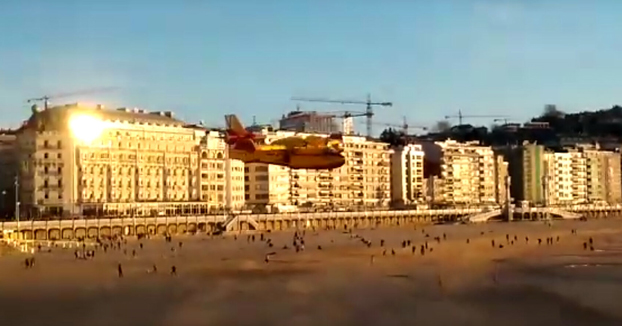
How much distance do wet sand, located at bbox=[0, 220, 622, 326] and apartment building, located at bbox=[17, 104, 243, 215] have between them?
3417 cm

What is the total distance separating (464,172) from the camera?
12988 centimetres

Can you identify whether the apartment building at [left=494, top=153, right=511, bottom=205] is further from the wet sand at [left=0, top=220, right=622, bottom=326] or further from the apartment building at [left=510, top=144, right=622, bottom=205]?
the wet sand at [left=0, top=220, right=622, bottom=326]

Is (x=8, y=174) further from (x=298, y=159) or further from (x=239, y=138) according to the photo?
(x=298, y=159)

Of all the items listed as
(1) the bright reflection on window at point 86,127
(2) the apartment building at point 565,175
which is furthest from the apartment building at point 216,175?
(2) the apartment building at point 565,175

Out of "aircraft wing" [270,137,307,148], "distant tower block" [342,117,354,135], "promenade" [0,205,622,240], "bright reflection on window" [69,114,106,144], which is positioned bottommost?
"promenade" [0,205,622,240]

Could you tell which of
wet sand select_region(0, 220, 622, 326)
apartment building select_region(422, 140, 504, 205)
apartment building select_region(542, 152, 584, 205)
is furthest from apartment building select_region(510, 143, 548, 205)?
wet sand select_region(0, 220, 622, 326)

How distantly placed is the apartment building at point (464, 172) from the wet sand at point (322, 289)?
81.8 metres

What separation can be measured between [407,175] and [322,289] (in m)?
93.6

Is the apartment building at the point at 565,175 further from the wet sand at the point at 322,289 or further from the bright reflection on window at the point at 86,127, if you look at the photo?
the wet sand at the point at 322,289

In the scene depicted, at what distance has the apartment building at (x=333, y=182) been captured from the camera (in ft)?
320

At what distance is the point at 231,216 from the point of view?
72.8m

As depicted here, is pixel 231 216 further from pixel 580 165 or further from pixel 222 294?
pixel 580 165

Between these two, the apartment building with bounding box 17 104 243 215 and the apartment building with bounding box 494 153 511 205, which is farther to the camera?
the apartment building with bounding box 494 153 511 205

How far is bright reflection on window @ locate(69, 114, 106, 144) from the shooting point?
264 feet
